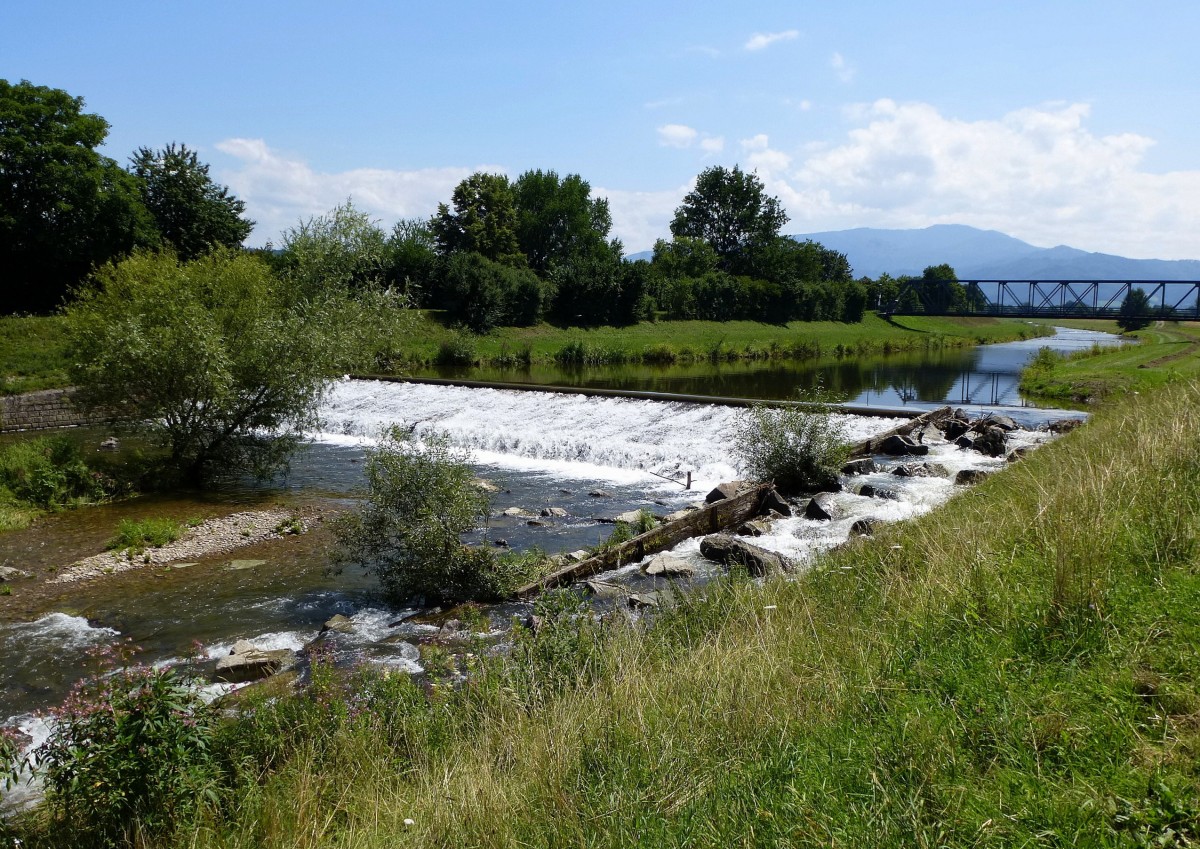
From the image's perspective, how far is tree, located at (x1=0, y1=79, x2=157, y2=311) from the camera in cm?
3659

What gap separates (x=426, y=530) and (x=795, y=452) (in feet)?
26.2

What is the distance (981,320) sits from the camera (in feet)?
341

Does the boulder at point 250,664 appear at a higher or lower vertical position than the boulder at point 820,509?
lower

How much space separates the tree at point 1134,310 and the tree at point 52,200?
6578cm

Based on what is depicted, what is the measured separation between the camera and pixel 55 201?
124 feet

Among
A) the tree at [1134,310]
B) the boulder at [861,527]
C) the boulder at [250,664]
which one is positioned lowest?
the boulder at [250,664]

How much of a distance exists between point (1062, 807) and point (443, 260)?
52.2 meters

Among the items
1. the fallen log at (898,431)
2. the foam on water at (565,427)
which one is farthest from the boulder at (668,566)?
the fallen log at (898,431)

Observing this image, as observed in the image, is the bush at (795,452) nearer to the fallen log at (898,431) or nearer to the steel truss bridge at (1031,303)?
the fallen log at (898,431)

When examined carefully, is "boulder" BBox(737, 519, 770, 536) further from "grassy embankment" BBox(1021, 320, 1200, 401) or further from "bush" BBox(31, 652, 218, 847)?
"grassy embankment" BBox(1021, 320, 1200, 401)

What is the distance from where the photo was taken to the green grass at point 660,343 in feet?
142

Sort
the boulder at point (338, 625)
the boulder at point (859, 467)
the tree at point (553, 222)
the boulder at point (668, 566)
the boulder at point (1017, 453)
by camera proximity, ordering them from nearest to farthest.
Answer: the boulder at point (338, 625) → the boulder at point (668, 566) → the boulder at point (1017, 453) → the boulder at point (859, 467) → the tree at point (553, 222)

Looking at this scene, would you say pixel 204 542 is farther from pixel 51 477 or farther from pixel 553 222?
pixel 553 222

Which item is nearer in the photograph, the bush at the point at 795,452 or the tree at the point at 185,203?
the bush at the point at 795,452
